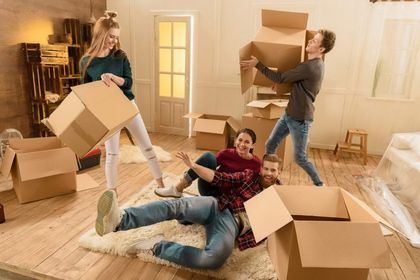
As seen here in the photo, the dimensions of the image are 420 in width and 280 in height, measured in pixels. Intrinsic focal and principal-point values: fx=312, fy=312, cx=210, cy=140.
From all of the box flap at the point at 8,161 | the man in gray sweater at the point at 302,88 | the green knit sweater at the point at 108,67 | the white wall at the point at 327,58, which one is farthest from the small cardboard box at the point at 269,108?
the box flap at the point at 8,161

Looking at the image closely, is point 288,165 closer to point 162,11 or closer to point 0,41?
point 162,11

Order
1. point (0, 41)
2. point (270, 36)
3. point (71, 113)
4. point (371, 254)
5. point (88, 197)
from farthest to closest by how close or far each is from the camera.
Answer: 1. point (0, 41)
2. point (88, 197)
3. point (270, 36)
4. point (71, 113)
5. point (371, 254)

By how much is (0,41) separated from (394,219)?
3.86 metres

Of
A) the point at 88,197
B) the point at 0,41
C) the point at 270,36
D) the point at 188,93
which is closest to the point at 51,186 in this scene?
the point at 88,197

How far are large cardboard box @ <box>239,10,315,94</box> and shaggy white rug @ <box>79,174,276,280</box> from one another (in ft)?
3.80

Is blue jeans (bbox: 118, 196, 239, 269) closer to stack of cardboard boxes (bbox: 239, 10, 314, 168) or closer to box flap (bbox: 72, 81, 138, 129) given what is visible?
box flap (bbox: 72, 81, 138, 129)

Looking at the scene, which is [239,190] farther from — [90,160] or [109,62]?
[90,160]

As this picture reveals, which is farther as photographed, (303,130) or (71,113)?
(303,130)

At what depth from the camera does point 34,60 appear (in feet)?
10.9

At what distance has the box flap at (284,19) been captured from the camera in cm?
211

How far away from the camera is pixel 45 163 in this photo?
229 centimetres

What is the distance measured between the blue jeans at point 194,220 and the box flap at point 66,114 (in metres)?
0.58

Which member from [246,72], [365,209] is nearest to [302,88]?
[246,72]

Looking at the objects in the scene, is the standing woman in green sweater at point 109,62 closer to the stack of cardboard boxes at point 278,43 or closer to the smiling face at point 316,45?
the stack of cardboard boxes at point 278,43
